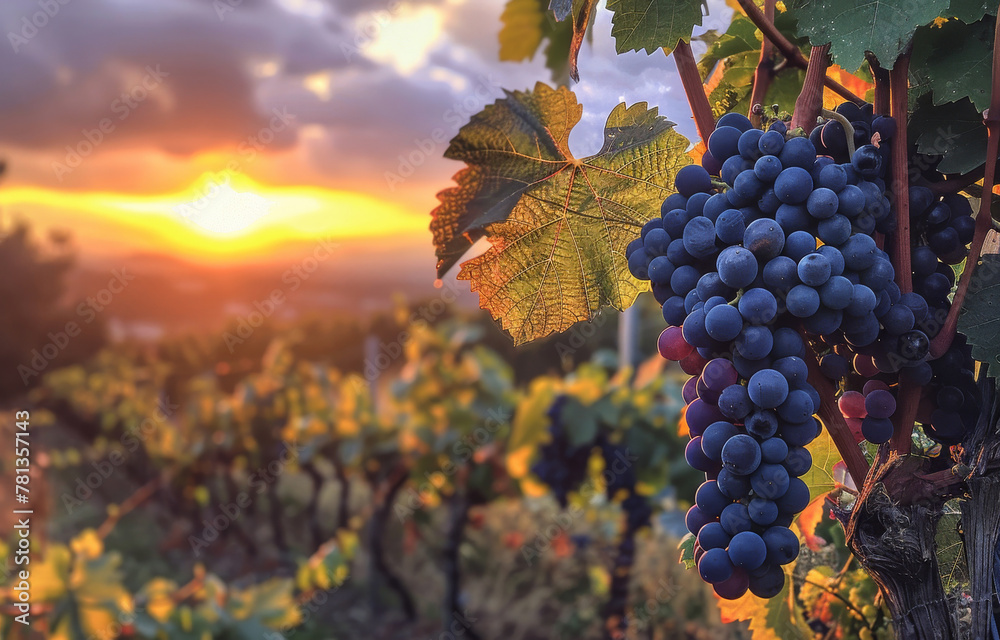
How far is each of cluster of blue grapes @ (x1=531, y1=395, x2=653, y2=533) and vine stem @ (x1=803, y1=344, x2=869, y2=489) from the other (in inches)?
93.3

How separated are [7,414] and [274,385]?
2.12 m

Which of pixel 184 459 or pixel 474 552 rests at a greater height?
pixel 184 459

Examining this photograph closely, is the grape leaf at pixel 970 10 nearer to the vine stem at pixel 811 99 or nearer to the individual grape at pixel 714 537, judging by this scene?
the vine stem at pixel 811 99

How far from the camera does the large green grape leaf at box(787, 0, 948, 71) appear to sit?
0.52 m

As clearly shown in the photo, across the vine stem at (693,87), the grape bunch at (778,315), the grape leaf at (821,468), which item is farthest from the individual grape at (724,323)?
the grape leaf at (821,468)

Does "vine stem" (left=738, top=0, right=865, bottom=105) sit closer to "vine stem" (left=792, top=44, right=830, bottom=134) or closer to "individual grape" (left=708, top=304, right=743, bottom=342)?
"vine stem" (left=792, top=44, right=830, bottom=134)

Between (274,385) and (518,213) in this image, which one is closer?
(518,213)

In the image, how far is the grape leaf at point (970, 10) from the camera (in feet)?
1.81

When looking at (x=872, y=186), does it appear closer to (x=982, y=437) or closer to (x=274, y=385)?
(x=982, y=437)

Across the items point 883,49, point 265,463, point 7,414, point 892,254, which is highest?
point 7,414

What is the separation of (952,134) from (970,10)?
94mm

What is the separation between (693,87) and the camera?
630 mm

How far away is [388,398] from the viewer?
10.9ft

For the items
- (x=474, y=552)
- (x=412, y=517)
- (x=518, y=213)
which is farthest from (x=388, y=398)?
(x=518, y=213)
